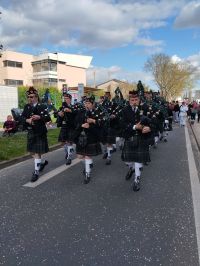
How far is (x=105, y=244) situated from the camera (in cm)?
398

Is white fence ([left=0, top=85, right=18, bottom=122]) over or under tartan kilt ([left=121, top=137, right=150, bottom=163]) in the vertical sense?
over

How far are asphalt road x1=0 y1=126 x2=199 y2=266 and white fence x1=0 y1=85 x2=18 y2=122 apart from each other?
19.1m

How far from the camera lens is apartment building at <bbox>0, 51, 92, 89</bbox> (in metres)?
56.9

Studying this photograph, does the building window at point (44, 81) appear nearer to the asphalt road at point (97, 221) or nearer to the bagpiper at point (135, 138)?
the asphalt road at point (97, 221)

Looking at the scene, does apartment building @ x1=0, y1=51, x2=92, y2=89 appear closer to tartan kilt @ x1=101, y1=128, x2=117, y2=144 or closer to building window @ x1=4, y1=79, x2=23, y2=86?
building window @ x1=4, y1=79, x2=23, y2=86

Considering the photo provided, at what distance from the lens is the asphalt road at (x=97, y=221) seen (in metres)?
3.70

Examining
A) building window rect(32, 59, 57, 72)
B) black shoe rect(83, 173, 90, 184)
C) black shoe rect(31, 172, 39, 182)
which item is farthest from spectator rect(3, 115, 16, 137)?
building window rect(32, 59, 57, 72)

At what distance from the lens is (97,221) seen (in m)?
4.69

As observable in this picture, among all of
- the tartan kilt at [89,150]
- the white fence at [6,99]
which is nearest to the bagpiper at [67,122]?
the tartan kilt at [89,150]

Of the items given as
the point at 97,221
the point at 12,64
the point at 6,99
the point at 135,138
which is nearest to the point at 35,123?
the point at 135,138

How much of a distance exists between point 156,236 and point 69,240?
3.40 feet

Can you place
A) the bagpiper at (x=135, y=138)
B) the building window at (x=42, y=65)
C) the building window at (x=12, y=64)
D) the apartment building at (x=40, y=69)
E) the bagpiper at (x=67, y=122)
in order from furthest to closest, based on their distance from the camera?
the building window at (x=42, y=65) → the apartment building at (x=40, y=69) → the building window at (x=12, y=64) → the bagpiper at (x=67, y=122) → the bagpiper at (x=135, y=138)

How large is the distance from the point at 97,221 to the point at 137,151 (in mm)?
1963

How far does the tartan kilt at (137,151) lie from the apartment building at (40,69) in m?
51.8
